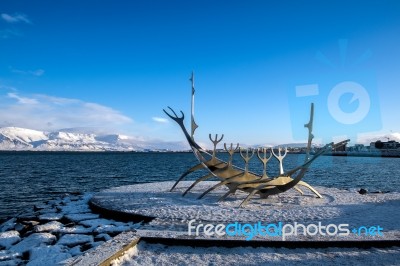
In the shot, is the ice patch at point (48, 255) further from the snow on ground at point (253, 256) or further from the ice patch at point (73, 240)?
the snow on ground at point (253, 256)

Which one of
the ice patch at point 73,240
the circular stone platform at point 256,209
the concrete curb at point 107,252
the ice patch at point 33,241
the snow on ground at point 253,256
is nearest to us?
the concrete curb at point 107,252

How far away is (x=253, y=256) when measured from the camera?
256 inches

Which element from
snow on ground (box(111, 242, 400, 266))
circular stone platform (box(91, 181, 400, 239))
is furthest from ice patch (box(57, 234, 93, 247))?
snow on ground (box(111, 242, 400, 266))

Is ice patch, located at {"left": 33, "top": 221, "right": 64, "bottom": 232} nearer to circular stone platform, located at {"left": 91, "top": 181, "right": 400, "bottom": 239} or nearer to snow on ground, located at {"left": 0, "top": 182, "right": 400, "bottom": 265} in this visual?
snow on ground, located at {"left": 0, "top": 182, "right": 400, "bottom": 265}

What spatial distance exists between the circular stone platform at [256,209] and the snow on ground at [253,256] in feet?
4.41

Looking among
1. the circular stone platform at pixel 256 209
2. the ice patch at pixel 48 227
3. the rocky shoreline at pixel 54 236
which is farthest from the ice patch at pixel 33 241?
the circular stone platform at pixel 256 209

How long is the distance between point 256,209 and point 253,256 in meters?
5.11

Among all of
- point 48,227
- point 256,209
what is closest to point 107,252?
point 48,227

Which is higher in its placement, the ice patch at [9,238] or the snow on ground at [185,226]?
the snow on ground at [185,226]

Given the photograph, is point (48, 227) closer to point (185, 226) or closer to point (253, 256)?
point (185, 226)

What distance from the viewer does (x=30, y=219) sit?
1167 centimetres

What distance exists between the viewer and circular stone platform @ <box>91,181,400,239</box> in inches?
380

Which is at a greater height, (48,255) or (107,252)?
(107,252)

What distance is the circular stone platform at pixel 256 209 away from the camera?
9.65m
